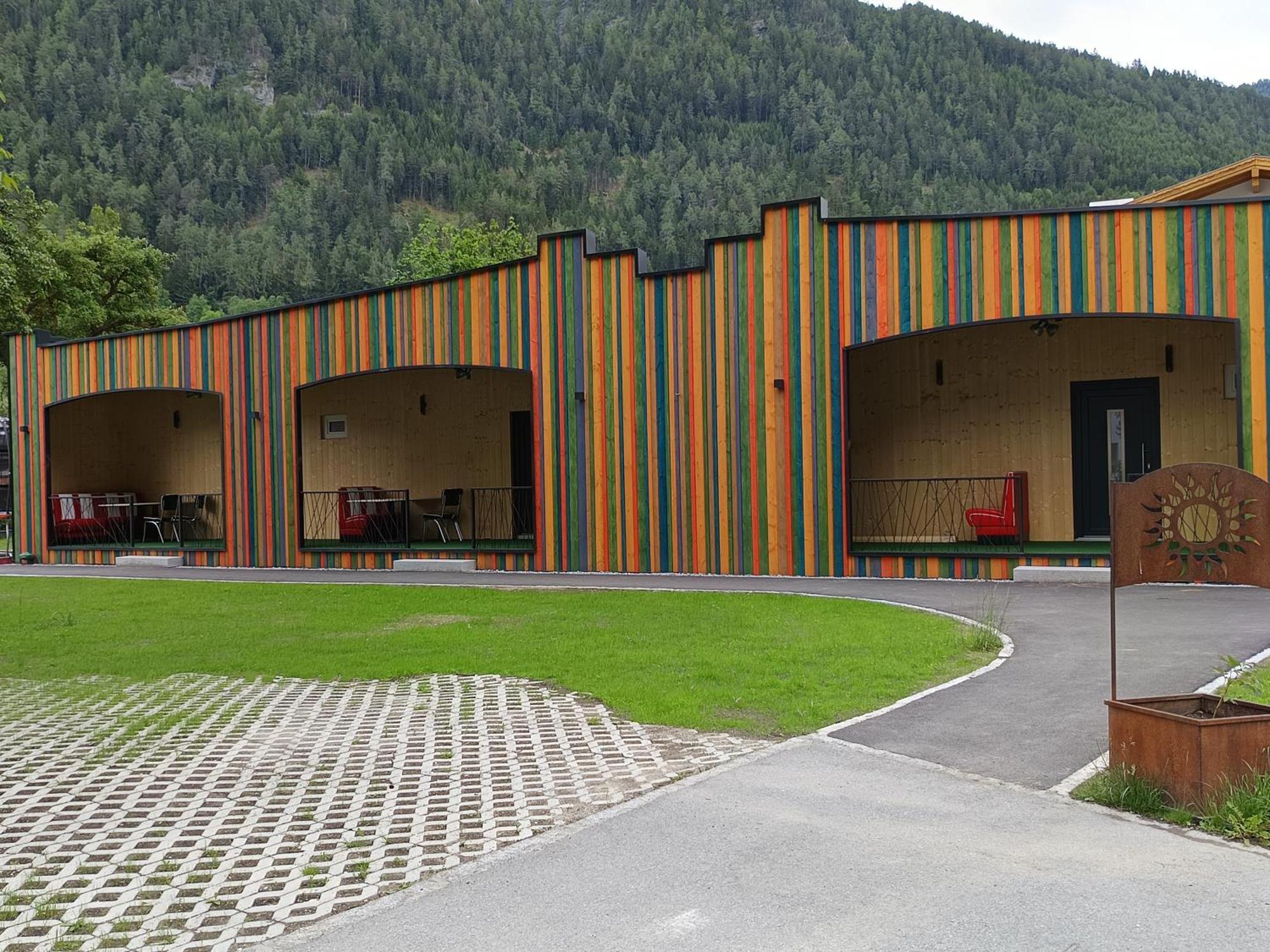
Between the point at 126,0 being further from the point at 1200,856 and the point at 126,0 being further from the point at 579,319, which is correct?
the point at 1200,856

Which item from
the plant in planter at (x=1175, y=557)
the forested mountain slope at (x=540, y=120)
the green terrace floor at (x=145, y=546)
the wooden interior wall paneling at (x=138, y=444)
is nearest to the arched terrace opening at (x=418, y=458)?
the green terrace floor at (x=145, y=546)

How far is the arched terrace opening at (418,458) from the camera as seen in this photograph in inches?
709

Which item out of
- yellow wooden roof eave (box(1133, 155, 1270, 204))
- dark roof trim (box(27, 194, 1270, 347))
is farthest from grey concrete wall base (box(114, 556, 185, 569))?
yellow wooden roof eave (box(1133, 155, 1270, 204))

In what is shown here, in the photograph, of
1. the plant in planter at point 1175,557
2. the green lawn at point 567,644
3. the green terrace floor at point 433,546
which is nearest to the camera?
the plant in planter at point 1175,557

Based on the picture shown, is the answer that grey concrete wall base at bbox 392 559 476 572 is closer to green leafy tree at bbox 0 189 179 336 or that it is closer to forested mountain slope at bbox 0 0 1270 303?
green leafy tree at bbox 0 189 179 336

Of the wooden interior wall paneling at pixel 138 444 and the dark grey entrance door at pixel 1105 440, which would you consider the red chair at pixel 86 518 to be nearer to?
the wooden interior wall paneling at pixel 138 444

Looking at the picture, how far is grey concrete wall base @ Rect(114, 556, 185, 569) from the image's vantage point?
1775cm

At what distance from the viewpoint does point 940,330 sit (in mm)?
12656

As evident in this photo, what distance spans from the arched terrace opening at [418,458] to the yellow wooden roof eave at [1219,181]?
9378 mm

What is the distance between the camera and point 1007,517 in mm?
13734

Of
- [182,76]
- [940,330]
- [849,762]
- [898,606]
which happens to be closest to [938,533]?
[940,330]

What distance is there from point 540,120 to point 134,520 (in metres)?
87.8

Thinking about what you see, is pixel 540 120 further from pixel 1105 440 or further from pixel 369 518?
pixel 1105 440

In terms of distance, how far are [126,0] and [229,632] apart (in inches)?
4719
